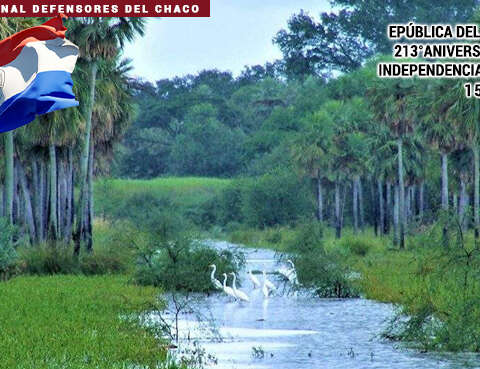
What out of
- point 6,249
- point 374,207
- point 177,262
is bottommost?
point 374,207

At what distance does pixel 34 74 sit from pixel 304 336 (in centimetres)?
884

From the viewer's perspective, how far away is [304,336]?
24500 mm

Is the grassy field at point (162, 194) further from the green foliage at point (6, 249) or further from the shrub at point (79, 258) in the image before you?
the green foliage at point (6, 249)

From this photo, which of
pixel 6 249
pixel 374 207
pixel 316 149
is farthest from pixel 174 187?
pixel 6 249

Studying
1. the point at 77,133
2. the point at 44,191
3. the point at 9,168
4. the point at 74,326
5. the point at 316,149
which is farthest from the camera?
the point at 316,149

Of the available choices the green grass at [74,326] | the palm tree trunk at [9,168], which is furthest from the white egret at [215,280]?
the palm tree trunk at [9,168]

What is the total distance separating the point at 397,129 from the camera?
6166 cm

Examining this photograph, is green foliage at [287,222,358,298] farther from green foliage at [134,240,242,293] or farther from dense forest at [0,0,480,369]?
green foliage at [134,240,242,293]

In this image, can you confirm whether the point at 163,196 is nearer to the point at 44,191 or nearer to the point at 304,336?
the point at 44,191

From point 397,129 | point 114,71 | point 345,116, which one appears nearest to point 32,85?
point 114,71

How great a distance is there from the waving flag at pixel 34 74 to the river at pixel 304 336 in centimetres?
520

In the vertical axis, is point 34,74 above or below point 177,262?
above

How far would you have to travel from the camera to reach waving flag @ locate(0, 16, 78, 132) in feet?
59.5

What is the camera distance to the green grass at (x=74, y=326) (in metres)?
18.5
